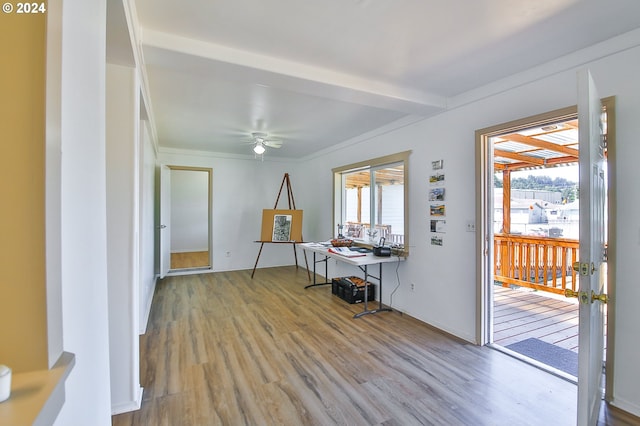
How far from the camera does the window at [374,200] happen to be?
4.08 metres

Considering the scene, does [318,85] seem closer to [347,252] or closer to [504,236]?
[347,252]

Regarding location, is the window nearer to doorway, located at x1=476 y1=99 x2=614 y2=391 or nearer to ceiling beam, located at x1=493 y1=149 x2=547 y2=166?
doorway, located at x1=476 y1=99 x2=614 y2=391

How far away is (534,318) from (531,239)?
1654 mm

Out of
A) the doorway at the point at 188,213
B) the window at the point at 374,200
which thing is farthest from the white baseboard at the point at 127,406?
the doorway at the point at 188,213

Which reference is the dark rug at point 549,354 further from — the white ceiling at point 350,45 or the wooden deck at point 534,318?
the white ceiling at point 350,45

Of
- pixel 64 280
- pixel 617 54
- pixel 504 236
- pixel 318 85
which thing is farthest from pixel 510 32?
pixel 504 236

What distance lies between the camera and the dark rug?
8.43 ft

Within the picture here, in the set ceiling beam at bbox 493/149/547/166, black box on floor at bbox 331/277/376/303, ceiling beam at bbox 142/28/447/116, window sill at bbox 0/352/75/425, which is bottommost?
black box on floor at bbox 331/277/376/303

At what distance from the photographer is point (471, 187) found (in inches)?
118

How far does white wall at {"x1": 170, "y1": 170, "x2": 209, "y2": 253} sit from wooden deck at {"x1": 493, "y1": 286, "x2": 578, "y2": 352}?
305 inches

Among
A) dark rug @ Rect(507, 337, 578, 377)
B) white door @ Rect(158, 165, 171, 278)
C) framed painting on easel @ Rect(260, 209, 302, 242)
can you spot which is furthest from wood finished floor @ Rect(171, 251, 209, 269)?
dark rug @ Rect(507, 337, 578, 377)

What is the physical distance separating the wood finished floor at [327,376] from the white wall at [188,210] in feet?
18.1

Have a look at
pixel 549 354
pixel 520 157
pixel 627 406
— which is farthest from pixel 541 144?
pixel 627 406

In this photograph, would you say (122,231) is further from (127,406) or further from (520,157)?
(520,157)
